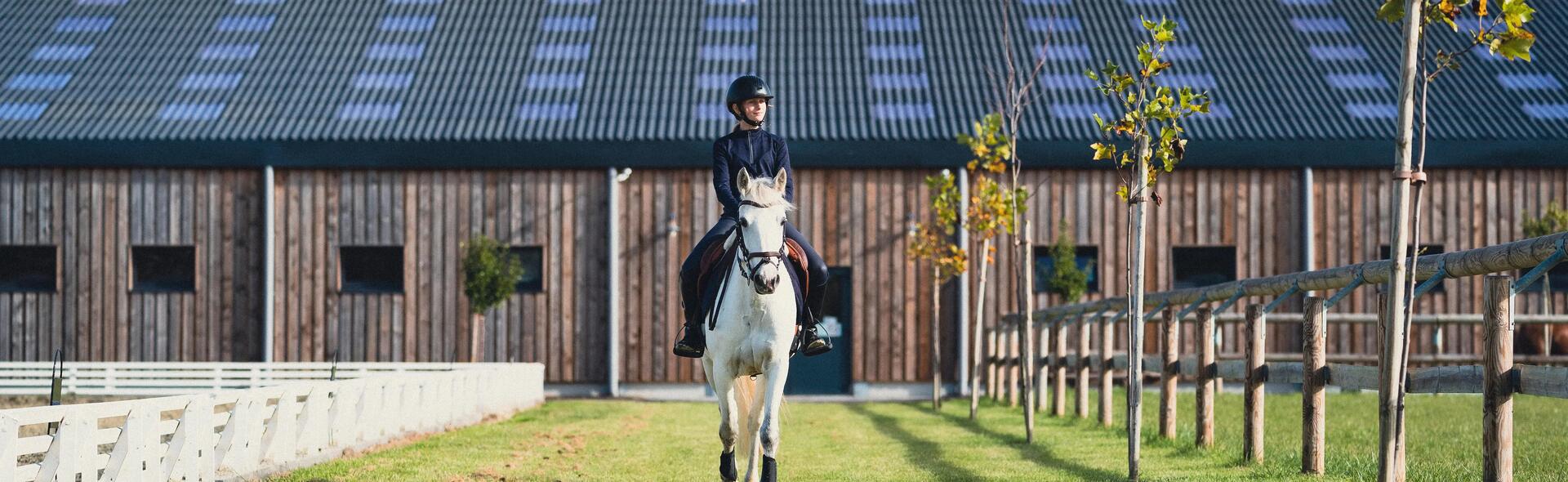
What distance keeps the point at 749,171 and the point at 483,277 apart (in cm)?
1655

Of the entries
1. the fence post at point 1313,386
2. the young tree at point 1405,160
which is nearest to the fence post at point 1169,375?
A: the fence post at point 1313,386

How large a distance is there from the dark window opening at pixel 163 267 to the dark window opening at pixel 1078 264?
14.4m

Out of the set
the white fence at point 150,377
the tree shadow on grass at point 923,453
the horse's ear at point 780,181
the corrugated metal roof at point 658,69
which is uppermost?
the corrugated metal roof at point 658,69

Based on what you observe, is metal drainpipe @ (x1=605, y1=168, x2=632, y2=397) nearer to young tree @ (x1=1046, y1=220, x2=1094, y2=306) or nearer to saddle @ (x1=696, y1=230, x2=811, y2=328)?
young tree @ (x1=1046, y1=220, x2=1094, y2=306)

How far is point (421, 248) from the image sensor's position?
2677 cm

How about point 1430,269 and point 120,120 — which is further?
point 120,120

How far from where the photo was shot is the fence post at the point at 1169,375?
13.3 meters

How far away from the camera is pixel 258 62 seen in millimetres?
29406

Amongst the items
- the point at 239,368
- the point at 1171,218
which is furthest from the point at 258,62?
the point at 1171,218

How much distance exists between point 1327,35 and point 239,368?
2035 centimetres

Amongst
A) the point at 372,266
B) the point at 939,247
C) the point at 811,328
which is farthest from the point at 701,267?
the point at 372,266

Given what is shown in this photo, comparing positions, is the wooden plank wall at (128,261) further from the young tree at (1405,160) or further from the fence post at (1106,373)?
the young tree at (1405,160)

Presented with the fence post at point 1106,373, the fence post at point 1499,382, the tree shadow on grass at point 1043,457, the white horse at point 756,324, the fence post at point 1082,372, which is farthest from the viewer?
the fence post at point 1082,372

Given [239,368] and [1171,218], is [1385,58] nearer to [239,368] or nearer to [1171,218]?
[1171,218]
